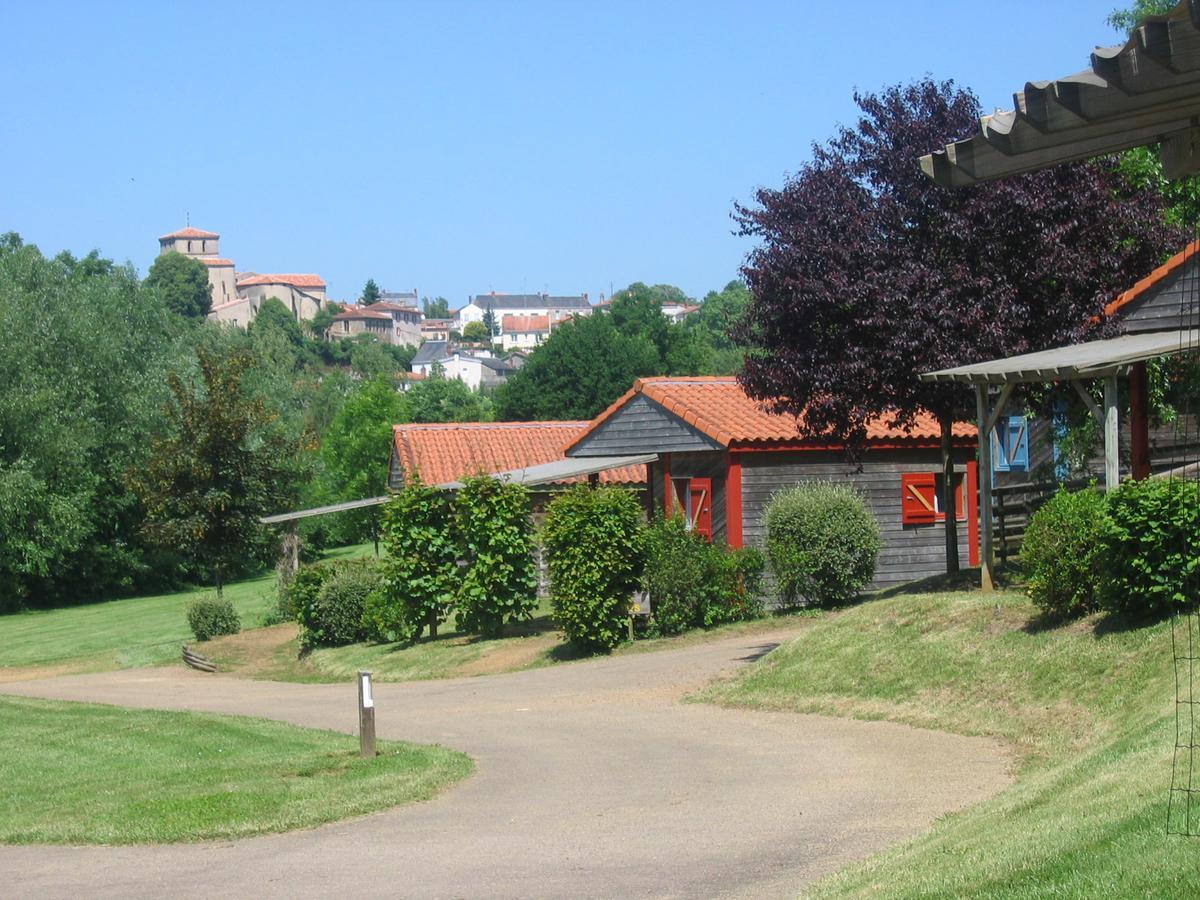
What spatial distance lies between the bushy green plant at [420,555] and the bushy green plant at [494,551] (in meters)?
0.58

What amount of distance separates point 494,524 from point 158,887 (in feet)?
48.7

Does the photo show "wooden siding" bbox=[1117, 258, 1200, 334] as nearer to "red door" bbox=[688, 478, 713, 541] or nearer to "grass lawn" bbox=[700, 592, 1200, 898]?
"grass lawn" bbox=[700, 592, 1200, 898]

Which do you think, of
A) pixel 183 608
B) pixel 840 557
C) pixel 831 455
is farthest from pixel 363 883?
pixel 183 608

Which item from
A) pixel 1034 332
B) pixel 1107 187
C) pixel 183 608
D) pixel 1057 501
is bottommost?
pixel 183 608

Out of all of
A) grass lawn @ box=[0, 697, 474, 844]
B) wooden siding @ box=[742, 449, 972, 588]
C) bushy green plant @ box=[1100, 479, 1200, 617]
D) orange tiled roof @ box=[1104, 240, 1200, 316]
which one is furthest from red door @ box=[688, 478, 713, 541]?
bushy green plant @ box=[1100, 479, 1200, 617]

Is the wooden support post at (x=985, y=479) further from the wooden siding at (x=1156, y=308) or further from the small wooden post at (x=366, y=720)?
the small wooden post at (x=366, y=720)

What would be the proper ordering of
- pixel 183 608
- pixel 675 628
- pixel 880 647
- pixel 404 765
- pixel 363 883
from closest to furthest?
1. pixel 363 883
2. pixel 404 765
3. pixel 880 647
4. pixel 675 628
5. pixel 183 608

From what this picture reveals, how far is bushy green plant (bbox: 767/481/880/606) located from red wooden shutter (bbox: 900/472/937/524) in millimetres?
5443

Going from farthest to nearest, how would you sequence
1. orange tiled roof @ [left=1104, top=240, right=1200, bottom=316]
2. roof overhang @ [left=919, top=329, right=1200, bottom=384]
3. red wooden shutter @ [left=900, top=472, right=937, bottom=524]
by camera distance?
red wooden shutter @ [left=900, top=472, right=937, bottom=524] → orange tiled roof @ [left=1104, top=240, right=1200, bottom=316] → roof overhang @ [left=919, top=329, right=1200, bottom=384]

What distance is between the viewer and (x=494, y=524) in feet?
76.2

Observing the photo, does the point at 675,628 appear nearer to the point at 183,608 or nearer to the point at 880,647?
the point at 880,647

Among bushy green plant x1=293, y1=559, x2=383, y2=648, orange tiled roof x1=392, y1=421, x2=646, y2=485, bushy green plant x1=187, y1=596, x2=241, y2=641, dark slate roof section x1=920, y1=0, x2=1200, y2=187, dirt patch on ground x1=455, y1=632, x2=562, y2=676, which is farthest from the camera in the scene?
orange tiled roof x1=392, y1=421, x2=646, y2=485

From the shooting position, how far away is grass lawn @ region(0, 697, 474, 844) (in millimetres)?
10266

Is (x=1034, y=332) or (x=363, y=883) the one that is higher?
(x=1034, y=332)
